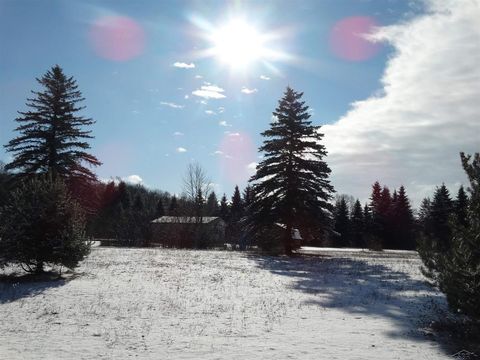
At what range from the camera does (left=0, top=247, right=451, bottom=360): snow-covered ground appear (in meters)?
8.29

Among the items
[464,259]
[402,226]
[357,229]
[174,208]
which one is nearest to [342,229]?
[357,229]

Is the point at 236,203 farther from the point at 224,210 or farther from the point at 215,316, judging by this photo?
the point at 215,316

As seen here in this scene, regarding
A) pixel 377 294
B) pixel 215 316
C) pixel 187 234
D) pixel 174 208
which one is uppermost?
pixel 174 208

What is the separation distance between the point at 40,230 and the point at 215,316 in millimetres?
8650

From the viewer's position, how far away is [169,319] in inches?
419

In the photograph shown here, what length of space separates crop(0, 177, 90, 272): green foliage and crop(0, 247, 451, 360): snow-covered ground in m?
1.16

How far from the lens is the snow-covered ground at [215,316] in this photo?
27.2 ft

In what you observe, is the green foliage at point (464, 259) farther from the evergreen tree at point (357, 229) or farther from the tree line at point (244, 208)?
the evergreen tree at point (357, 229)

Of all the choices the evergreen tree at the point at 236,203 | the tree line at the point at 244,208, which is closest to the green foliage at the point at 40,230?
the tree line at the point at 244,208

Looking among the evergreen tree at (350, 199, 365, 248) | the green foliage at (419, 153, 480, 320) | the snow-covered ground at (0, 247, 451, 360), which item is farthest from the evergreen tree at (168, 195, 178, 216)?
the green foliage at (419, 153, 480, 320)

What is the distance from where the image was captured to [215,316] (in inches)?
433

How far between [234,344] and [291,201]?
2261cm

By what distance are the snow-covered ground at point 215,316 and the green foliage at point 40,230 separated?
1164mm

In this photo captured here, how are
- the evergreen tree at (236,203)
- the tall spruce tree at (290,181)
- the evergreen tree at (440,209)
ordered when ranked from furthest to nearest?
the evergreen tree at (236,203)
the evergreen tree at (440,209)
the tall spruce tree at (290,181)
